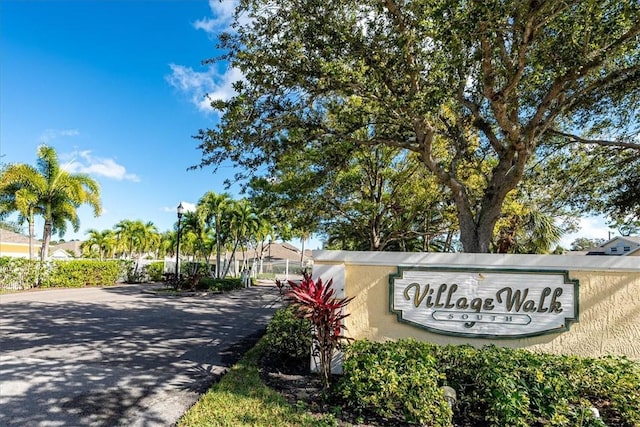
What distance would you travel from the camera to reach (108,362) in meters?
6.10

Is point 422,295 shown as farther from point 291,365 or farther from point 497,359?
point 291,365

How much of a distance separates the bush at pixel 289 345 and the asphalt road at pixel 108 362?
863 mm

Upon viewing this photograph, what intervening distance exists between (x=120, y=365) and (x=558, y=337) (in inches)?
255

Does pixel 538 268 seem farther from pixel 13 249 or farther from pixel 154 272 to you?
pixel 13 249

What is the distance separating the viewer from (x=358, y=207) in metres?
13.7

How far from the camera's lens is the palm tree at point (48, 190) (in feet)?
63.7

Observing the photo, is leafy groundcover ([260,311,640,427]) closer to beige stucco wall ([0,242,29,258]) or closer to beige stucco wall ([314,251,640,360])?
beige stucco wall ([314,251,640,360])

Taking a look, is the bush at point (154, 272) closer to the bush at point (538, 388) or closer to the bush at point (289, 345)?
the bush at point (289, 345)

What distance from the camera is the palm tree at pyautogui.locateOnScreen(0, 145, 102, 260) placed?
1942 centimetres

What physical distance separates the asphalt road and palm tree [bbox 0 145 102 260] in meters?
10.4

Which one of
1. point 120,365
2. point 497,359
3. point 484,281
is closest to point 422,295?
point 484,281

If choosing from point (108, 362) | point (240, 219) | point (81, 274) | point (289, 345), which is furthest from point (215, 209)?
point (289, 345)

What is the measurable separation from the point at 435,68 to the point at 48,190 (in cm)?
2233

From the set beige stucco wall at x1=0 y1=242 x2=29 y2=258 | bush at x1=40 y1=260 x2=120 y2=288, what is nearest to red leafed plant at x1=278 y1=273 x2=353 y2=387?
bush at x1=40 y1=260 x2=120 y2=288
